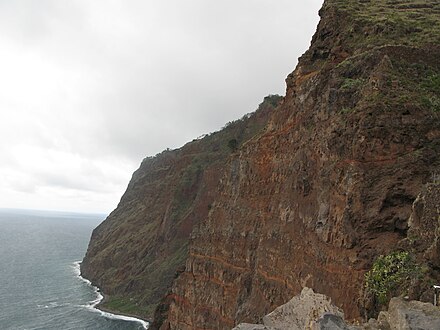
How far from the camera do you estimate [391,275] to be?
16.8 metres

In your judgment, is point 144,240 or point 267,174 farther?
point 144,240

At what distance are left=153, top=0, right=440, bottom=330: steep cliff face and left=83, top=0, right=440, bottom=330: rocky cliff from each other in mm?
73

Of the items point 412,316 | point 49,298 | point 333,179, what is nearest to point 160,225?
point 49,298

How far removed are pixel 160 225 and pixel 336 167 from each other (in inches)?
3019

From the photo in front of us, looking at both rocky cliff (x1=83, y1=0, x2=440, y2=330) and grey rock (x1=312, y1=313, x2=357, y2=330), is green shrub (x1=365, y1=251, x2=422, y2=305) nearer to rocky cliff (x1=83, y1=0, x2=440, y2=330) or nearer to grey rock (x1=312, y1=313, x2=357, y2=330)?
rocky cliff (x1=83, y1=0, x2=440, y2=330)

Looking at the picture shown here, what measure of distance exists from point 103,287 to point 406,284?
90234 millimetres

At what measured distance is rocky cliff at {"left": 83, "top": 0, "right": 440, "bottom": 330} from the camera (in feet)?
70.0

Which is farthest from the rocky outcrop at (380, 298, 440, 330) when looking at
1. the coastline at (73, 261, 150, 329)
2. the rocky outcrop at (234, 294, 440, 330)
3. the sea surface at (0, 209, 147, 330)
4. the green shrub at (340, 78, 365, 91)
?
the sea surface at (0, 209, 147, 330)

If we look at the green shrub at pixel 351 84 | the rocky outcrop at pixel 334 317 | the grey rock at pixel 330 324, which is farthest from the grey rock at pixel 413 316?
the green shrub at pixel 351 84

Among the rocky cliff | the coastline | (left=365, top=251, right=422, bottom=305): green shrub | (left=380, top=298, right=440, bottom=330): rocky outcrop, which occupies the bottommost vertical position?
the coastline

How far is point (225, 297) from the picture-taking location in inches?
1668

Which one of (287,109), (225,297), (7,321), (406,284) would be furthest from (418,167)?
(7,321)

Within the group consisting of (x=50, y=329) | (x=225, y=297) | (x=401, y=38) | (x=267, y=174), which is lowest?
(x=50, y=329)

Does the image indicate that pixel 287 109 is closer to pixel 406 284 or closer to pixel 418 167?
pixel 418 167
